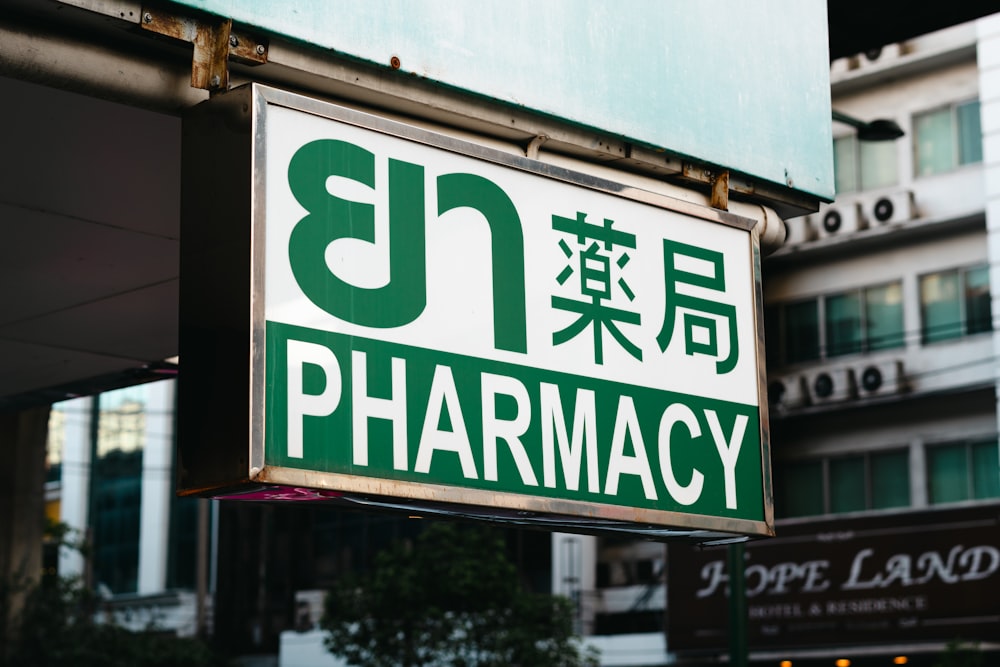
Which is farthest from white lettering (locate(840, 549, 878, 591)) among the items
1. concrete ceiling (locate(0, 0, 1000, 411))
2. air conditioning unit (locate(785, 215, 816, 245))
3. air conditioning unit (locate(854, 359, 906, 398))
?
concrete ceiling (locate(0, 0, 1000, 411))

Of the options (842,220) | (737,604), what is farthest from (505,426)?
(842,220)

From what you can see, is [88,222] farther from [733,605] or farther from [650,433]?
[733,605]

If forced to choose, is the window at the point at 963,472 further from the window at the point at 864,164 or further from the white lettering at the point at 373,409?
the white lettering at the point at 373,409

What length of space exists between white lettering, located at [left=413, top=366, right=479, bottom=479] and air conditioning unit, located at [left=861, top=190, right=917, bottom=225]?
2638 cm

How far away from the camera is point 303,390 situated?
3.64 meters

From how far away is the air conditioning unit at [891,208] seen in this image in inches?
1144

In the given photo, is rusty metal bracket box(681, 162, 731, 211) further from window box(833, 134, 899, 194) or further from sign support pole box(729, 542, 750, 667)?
window box(833, 134, 899, 194)

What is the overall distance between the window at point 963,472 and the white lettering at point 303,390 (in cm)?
2553

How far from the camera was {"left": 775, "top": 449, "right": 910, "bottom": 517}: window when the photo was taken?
29.3m

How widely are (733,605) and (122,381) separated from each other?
37.3 feet

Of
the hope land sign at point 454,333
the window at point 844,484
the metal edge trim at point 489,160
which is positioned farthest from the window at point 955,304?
the hope land sign at point 454,333

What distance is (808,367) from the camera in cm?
3083

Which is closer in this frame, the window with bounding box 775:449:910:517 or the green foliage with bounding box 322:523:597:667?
the green foliage with bounding box 322:523:597:667

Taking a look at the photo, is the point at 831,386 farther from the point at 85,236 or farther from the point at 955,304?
the point at 85,236
